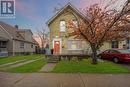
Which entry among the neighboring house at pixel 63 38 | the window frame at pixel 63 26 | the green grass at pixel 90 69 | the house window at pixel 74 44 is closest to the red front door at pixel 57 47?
the neighboring house at pixel 63 38

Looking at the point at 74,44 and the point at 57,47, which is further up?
the point at 74,44

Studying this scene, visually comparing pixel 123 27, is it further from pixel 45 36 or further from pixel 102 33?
pixel 45 36

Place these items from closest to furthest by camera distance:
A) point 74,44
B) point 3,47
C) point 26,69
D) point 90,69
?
1. point 90,69
2. point 26,69
3. point 74,44
4. point 3,47

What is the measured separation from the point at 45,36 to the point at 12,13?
146ft

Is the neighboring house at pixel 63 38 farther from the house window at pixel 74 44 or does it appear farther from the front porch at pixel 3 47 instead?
the front porch at pixel 3 47

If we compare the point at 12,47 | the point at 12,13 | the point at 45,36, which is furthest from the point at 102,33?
the point at 45,36

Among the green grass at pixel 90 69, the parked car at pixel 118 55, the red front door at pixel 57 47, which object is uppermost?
the red front door at pixel 57 47

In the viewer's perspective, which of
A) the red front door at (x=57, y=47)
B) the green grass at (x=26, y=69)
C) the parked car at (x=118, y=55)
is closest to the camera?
the green grass at (x=26, y=69)

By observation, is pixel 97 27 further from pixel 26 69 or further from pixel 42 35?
pixel 42 35

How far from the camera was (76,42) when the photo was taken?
103 feet

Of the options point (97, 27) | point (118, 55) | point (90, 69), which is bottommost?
point (90, 69)

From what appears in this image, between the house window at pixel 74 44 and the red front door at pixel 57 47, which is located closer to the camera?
the red front door at pixel 57 47

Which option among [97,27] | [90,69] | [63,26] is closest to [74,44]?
[63,26]

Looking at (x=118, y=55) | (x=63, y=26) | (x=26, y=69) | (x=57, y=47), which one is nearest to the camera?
(x=26, y=69)
